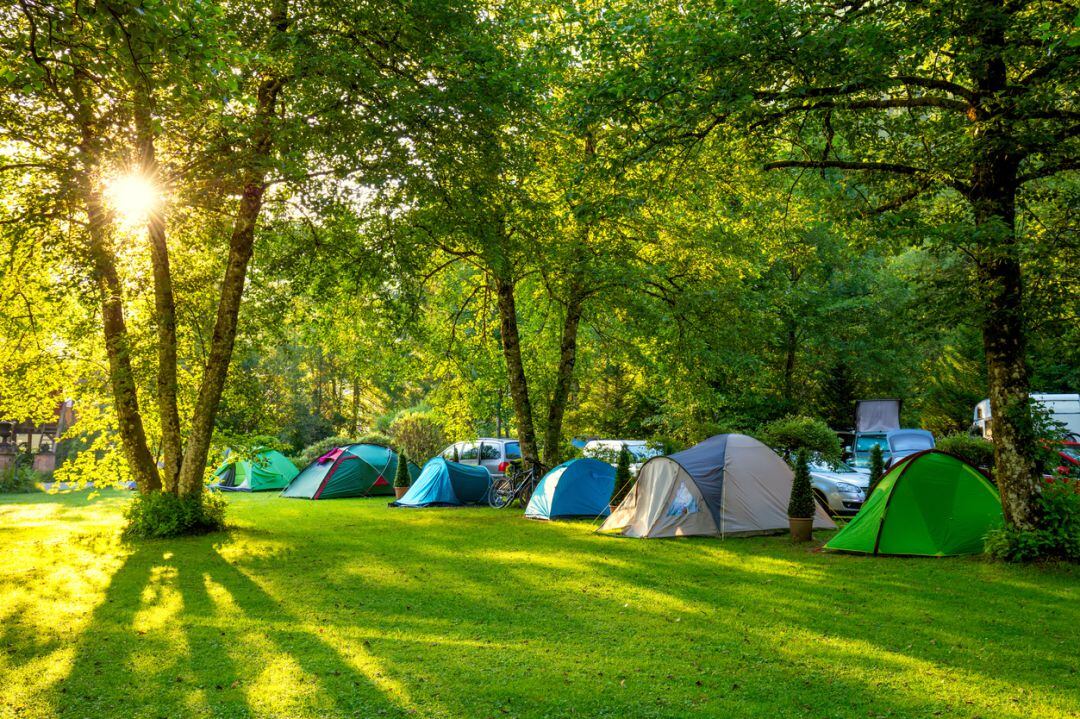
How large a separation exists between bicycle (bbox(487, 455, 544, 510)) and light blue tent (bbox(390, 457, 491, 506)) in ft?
1.35

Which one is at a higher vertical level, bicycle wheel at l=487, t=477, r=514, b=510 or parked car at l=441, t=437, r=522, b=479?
parked car at l=441, t=437, r=522, b=479

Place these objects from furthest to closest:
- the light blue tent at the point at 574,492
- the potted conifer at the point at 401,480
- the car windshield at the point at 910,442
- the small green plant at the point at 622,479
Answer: the car windshield at the point at 910,442
the potted conifer at the point at 401,480
the light blue tent at the point at 574,492
the small green plant at the point at 622,479

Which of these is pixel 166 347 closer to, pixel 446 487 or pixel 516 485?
pixel 446 487

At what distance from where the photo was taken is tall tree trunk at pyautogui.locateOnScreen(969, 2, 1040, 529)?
9.31m

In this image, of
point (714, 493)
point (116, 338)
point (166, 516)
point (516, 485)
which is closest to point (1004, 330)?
point (714, 493)

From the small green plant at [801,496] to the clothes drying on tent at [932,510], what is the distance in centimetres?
112

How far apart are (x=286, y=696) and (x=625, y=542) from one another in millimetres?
7644

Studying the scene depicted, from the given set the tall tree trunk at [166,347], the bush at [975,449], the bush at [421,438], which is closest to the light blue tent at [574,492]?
the tall tree trunk at [166,347]

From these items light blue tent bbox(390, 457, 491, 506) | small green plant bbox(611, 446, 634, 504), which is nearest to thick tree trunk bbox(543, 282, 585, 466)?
light blue tent bbox(390, 457, 491, 506)

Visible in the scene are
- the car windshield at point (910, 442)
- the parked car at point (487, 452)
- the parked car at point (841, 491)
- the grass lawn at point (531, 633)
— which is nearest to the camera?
the grass lawn at point (531, 633)

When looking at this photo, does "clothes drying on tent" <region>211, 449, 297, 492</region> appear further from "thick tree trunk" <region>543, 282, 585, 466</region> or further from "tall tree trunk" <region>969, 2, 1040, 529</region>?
"tall tree trunk" <region>969, 2, 1040, 529</region>

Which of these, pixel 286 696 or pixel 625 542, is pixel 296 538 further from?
pixel 286 696

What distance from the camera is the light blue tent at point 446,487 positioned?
19.2m

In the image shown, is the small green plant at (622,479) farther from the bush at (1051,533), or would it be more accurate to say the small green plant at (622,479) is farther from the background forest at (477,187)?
the bush at (1051,533)
